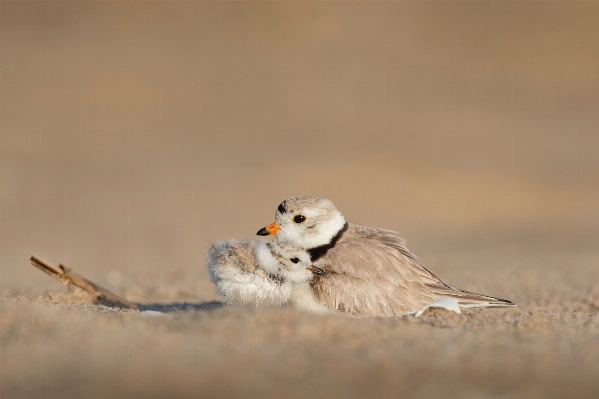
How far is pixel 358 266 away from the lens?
14.8 ft

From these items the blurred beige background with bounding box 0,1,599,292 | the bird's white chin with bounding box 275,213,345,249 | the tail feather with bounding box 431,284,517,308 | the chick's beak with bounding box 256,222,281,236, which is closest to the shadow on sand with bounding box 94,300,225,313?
the chick's beak with bounding box 256,222,281,236

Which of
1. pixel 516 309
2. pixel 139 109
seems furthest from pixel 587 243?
Answer: pixel 139 109

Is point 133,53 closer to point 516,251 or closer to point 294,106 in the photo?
point 294,106

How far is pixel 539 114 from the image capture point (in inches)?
781

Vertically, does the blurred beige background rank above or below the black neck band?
above

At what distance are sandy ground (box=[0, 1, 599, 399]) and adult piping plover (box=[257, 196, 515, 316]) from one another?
0.24 meters

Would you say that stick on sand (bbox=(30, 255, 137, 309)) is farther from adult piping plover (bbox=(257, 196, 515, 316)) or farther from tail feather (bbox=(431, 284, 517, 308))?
tail feather (bbox=(431, 284, 517, 308))

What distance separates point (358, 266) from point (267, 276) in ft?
1.85

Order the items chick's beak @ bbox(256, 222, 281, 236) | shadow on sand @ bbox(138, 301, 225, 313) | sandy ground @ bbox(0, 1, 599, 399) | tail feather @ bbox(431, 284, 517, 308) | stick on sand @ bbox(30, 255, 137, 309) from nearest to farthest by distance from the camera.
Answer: sandy ground @ bbox(0, 1, 599, 399)
tail feather @ bbox(431, 284, 517, 308)
chick's beak @ bbox(256, 222, 281, 236)
stick on sand @ bbox(30, 255, 137, 309)
shadow on sand @ bbox(138, 301, 225, 313)

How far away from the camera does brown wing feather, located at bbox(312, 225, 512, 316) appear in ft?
14.4

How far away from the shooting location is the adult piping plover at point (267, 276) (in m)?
4.40

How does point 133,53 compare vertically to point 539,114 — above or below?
above

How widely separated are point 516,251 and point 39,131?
1130 cm

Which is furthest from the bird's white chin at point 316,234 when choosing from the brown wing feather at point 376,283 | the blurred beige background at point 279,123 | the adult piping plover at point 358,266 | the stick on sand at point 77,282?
the blurred beige background at point 279,123
